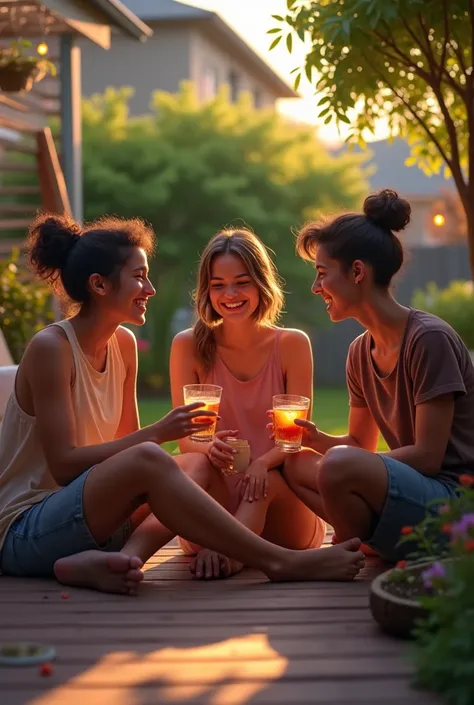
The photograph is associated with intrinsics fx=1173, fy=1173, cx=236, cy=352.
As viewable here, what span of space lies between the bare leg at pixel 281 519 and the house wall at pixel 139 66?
19.3 meters

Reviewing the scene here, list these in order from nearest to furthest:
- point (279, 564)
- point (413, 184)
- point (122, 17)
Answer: point (279, 564), point (122, 17), point (413, 184)

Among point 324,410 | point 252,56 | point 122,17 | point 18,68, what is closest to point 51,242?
point 18,68

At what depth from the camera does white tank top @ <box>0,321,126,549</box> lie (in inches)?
150

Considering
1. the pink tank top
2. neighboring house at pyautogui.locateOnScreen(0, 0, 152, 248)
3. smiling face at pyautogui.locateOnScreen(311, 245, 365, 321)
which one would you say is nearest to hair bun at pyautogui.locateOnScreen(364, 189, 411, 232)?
smiling face at pyautogui.locateOnScreen(311, 245, 365, 321)

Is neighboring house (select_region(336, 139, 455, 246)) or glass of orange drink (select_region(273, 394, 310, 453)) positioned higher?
neighboring house (select_region(336, 139, 455, 246))

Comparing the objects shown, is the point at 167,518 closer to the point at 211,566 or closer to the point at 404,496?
the point at 211,566

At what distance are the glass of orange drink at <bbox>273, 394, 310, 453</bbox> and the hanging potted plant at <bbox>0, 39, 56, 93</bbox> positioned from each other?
635 centimetres

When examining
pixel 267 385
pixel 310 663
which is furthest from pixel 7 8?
pixel 310 663

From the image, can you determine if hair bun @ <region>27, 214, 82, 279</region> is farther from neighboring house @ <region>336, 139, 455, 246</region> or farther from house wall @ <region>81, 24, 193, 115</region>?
neighboring house @ <region>336, 139, 455, 246</region>

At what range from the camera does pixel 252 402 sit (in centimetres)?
436

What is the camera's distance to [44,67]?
32.2 ft

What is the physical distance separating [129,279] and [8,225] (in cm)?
776

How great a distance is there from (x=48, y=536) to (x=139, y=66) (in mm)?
20398

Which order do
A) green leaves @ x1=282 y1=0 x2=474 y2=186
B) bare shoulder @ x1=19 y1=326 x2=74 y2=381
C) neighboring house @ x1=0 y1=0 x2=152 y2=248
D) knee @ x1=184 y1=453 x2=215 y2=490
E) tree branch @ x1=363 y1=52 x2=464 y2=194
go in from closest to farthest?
bare shoulder @ x1=19 y1=326 x2=74 y2=381
knee @ x1=184 y1=453 x2=215 y2=490
green leaves @ x1=282 y1=0 x2=474 y2=186
tree branch @ x1=363 y1=52 x2=464 y2=194
neighboring house @ x1=0 y1=0 x2=152 y2=248
